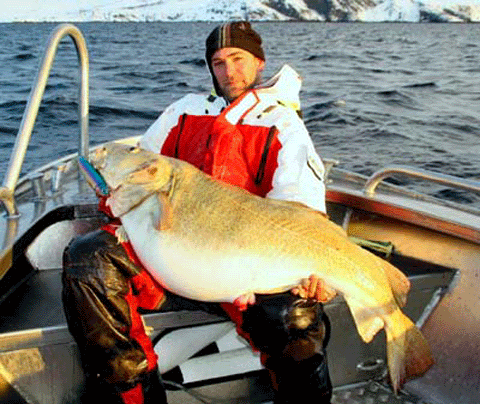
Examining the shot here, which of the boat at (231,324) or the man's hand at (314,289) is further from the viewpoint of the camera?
the boat at (231,324)

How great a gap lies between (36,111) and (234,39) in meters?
1.26

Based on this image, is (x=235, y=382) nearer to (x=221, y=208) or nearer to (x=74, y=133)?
(x=221, y=208)

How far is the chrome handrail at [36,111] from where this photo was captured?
149 inches

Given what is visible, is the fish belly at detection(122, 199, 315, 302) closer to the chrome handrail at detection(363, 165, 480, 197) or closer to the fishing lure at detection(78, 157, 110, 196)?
the fishing lure at detection(78, 157, 110, 196)

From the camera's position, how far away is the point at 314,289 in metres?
2.86

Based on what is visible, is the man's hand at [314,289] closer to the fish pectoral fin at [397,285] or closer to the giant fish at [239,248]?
the giant fish at [239,248]

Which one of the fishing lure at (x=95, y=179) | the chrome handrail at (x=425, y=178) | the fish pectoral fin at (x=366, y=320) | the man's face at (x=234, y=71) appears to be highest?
the man's face at (x=234, y=71)

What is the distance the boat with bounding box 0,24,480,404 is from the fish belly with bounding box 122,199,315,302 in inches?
15.5

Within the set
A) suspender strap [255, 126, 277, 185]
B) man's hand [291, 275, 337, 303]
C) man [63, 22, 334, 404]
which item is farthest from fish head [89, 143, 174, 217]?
man's hand [291, 275, 337, 303]

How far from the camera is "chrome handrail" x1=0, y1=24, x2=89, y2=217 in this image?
12.4 ft

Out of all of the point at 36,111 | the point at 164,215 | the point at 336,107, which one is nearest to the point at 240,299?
the point at 164,215

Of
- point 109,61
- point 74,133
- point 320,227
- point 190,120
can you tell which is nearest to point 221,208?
point 320,227

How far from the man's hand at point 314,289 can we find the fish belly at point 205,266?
0.03m

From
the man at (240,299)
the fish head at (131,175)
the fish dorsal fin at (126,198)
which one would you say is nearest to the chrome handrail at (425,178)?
the man at (240,299)
